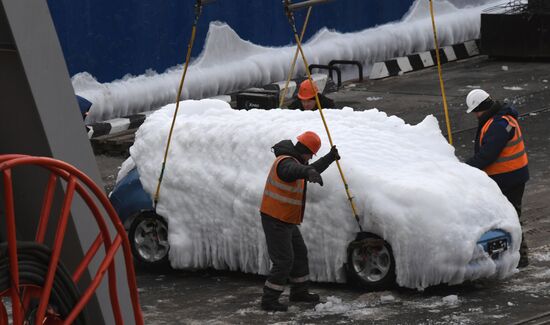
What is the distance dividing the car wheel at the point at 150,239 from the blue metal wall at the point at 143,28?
8067 mm

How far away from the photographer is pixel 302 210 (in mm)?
10250

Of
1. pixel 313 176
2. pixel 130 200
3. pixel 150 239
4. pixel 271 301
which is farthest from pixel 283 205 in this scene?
pixel 130 200

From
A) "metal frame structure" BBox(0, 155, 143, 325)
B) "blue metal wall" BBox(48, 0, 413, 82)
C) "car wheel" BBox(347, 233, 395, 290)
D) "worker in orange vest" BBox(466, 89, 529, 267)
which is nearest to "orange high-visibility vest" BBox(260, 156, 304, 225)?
"car wheel" BBox(347, 233, 395, 290)

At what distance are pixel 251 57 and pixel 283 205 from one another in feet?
41.9

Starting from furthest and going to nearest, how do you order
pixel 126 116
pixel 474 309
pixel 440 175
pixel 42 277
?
pixel 126 116 → pixel 440 175 → pixel 474 309 → pixel 42 277

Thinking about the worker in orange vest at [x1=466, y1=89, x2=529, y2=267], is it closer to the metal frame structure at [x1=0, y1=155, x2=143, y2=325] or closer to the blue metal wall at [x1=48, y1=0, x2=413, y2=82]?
the metal frame structure at [x1=0, y1=155, x2=143, y2=325]

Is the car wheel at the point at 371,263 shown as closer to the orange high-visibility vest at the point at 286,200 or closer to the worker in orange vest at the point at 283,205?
the worker in orange vest at the point at 283,205

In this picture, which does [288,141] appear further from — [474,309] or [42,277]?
[42,277]

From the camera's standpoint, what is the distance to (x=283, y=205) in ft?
33.4

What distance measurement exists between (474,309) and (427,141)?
7.06 ft

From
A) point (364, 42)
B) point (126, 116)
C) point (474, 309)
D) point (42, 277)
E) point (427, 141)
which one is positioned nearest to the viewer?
point (42, 277)

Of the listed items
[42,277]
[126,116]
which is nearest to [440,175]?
[42,277]

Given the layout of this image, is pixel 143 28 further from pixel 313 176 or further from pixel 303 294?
pixel 313 176

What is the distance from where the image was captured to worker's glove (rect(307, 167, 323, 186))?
9812mm
